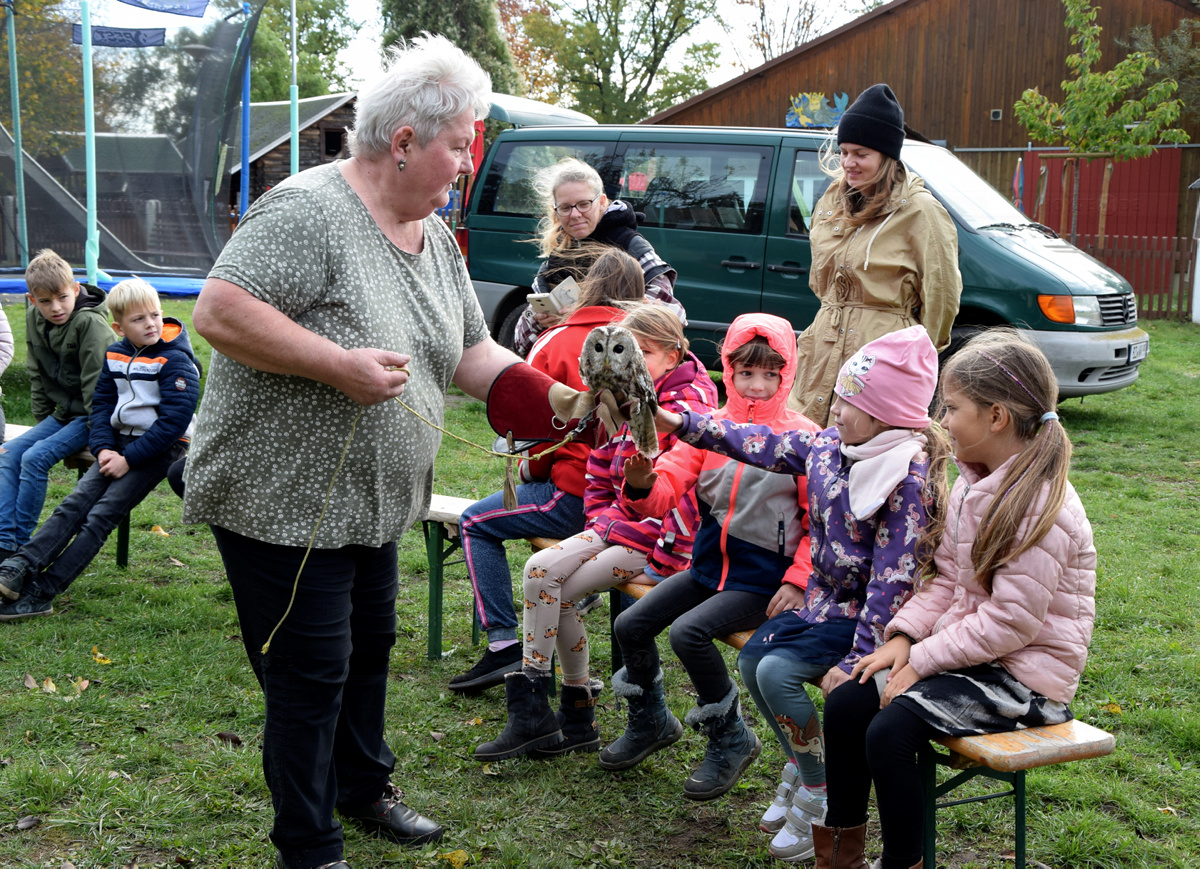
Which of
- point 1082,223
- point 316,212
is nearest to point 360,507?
point 316,212

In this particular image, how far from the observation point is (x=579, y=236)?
15.5 feet

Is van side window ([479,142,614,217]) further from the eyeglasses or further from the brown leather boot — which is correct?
the brown leather boot

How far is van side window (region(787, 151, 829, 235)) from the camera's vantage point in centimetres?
777

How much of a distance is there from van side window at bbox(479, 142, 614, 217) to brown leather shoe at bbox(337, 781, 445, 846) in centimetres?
665

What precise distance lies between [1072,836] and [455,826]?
1679mm

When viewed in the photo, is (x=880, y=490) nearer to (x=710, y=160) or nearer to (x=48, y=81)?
(x=710, y=160)

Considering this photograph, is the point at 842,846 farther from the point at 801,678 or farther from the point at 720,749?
the point at 720,749

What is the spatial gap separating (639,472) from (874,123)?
1834 mm

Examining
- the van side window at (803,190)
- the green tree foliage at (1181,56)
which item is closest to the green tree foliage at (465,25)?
the green tree foliage at (1181,56)

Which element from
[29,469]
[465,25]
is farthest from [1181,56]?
[29,469]

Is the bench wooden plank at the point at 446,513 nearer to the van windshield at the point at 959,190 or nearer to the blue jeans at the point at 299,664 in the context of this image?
the blue jeans at the point at 299,664

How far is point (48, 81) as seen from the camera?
368 inches

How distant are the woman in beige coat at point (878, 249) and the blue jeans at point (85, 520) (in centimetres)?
294

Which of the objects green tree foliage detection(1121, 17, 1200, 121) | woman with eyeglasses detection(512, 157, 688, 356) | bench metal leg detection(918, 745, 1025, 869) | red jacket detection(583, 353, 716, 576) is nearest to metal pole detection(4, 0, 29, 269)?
woman with eyeglasses detection(512, 157, 688, 356)
